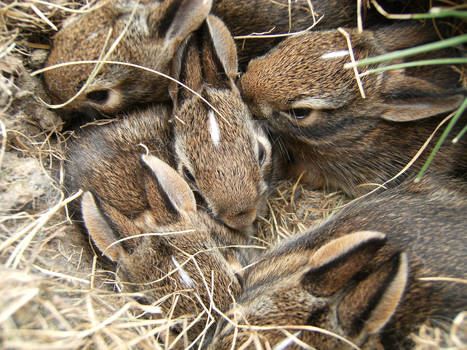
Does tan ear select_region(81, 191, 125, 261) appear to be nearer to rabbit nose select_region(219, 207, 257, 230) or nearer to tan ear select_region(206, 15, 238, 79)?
rabbit nose select_region(219, 207, 257, 230)

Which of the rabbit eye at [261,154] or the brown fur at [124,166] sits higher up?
the brown fur at [124,166]

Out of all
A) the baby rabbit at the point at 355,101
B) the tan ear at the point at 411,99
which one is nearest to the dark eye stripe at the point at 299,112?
the baby rabbit at the point at 355,101

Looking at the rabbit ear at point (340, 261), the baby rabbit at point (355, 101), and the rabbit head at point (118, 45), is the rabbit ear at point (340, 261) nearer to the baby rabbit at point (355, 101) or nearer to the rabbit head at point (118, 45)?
the baby rabbit at point (355, 101)

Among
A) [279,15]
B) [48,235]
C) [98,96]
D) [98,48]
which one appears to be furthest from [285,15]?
[48,235]

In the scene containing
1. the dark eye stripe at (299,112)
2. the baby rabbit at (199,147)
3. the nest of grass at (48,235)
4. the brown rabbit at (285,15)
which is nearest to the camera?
the nest of grass at (48,235)

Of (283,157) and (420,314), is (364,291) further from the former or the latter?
(283,157)

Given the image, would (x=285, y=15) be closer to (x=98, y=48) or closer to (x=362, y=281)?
(x=98, y=48)

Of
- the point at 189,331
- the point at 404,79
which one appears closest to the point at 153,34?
the point at 404,79
